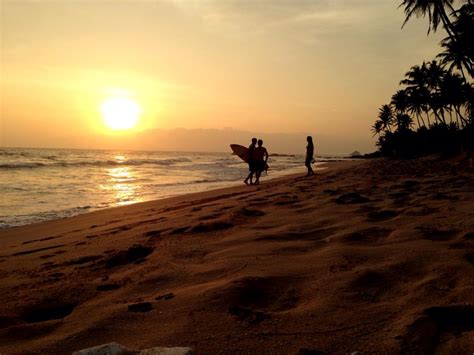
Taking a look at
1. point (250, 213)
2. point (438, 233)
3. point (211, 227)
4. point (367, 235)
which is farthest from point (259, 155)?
point (438, 233)

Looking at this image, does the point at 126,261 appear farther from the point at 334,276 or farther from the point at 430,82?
the point at 430,82

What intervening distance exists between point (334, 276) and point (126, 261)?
206cm

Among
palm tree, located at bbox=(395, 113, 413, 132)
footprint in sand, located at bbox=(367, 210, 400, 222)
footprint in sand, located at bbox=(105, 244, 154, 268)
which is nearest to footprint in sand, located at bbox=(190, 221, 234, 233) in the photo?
footprint in sand, located at bbox=(105, 244, 154, 268)

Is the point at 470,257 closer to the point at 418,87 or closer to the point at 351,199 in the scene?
the point at 351,199

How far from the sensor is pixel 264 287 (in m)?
2.43

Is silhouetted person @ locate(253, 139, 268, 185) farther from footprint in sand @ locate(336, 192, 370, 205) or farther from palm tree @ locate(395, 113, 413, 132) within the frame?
palm tree @ locate(395, 113, 413, 132)

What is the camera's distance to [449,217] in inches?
154

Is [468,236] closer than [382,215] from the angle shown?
Yes

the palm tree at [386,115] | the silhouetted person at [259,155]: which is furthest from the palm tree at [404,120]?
the silhouetted person at [259,155]

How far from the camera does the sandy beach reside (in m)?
1.81

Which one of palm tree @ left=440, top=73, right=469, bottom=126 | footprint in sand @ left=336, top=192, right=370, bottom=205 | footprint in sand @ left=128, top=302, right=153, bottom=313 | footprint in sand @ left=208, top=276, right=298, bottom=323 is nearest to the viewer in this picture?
footprint in sand @ left=208, top=276, right=298, bottom=323

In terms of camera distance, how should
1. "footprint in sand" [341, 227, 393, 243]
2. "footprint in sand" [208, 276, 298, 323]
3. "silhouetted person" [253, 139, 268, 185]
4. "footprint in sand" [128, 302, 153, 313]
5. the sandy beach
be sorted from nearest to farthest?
the sandy beach, "footprint in sand" [208, 276, 298, 323], "footprint in sand" [128, 302, 153, 313], "footprint in sand" [341, 227, 393, 243], "silhouetted person" [253, 139, 268, 185]

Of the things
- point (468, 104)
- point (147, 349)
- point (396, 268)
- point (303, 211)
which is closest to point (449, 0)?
point (468, 104)

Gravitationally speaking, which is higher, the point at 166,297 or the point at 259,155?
the point at 259,155
